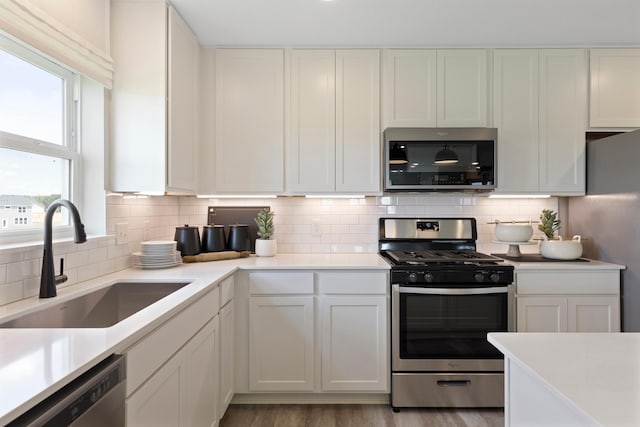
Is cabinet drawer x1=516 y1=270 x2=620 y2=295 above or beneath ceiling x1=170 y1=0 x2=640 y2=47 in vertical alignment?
beneath

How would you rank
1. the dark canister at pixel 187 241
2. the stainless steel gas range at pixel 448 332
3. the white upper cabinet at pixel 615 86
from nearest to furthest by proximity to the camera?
1. the stainless steel gas range at pixel 448 332
2. the dark canister at pixel 187 241
3. the white upper cabinet at pixel 615 86

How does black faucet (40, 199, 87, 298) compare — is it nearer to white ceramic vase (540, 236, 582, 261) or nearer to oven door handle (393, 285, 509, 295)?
oven door handle (393, 285, 509, 295)

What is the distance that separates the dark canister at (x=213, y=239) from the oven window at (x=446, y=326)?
1349 millimetres

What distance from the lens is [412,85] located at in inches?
100

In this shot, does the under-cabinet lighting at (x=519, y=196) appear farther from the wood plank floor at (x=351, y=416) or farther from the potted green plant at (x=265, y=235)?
the potted green plant at (x=265, y=235)

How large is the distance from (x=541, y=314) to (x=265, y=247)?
1930mm

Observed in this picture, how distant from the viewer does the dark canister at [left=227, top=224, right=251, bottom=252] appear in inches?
103

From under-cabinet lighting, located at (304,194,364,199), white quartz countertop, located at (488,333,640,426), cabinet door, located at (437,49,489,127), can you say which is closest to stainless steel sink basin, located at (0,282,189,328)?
under-cabinet lighting, located at (304,194,364,199)

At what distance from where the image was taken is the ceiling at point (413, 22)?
6.70 feet

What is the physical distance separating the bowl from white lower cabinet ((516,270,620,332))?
368 mm

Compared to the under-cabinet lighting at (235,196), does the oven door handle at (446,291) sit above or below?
below

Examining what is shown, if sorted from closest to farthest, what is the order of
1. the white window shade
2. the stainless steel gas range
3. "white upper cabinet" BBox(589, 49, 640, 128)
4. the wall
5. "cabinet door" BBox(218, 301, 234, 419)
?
the white window shade → "cabinet door" BBox(218, 301, 234, 419) → the stainless steel gas range → "white upper cabinet" BBox(589, 49, 640, 128) → the wall

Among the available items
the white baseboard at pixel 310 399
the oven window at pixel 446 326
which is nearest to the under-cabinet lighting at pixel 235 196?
the oven window at pixel 446 326

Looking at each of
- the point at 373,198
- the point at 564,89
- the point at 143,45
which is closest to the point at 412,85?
the point at 373,198
